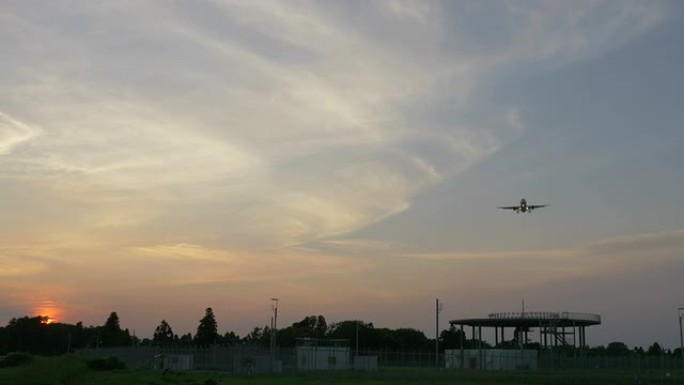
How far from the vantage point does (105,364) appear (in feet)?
253

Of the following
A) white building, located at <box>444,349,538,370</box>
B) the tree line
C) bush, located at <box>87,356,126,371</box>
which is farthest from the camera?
the tree line

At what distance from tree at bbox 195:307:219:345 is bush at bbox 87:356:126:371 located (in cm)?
8351

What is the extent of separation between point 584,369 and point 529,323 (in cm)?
3070

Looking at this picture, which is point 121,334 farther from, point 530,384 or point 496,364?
point 530,384

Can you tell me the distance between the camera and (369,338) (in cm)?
16188

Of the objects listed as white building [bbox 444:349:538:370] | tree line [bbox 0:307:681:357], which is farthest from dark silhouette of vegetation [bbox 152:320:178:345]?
white building [bbox 444:349:538:370]

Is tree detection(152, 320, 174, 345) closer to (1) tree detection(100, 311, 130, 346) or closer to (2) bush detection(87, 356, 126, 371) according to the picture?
(1) tree detection(100, 311, 130, 346)

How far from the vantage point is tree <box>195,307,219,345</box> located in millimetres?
162625

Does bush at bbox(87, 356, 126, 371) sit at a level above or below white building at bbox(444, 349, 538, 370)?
below

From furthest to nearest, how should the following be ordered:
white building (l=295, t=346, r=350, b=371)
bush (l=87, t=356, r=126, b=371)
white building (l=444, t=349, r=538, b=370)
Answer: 1. white building (l=444, t=349, r=538, b=370)
2. white building (l=295, t=346, r=350, b=371)
3. bush (l=87, t=356, r=126, b=371)

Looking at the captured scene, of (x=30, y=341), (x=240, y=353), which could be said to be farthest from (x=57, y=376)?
(x=30, y=341)

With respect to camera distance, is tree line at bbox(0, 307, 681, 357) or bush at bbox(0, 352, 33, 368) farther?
tree line at bbox(0, 307, 681, 357)

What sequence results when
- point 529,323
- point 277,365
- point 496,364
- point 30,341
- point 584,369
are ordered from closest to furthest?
point 277,365, point 584,369, point 496,364, point 529,323, point 30,341

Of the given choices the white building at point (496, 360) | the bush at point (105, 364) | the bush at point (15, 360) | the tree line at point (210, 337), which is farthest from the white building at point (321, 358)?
the tree line at point (210, 337)
